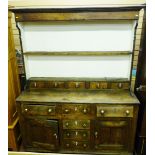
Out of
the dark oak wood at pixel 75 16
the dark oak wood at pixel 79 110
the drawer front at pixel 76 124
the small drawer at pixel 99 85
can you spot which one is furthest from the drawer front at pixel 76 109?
the dark oak wood at pixel 75 16

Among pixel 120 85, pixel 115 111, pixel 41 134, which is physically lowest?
pixel 41 134

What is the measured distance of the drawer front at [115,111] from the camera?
206 cm

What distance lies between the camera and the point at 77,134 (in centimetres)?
223

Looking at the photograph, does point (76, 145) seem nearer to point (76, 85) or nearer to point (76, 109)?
point (76, 109)

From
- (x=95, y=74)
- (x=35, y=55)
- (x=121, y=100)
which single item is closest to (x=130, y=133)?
(x=121, y=100)

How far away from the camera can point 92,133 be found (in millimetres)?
2199

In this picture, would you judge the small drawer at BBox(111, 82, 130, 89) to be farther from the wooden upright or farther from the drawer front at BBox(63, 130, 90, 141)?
the wooden upright

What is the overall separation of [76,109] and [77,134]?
1.16 ft

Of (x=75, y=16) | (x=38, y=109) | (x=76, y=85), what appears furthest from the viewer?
(x=76, y=85)

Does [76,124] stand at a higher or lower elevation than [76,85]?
lower

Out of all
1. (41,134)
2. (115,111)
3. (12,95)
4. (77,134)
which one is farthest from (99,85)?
A: (12,95)
